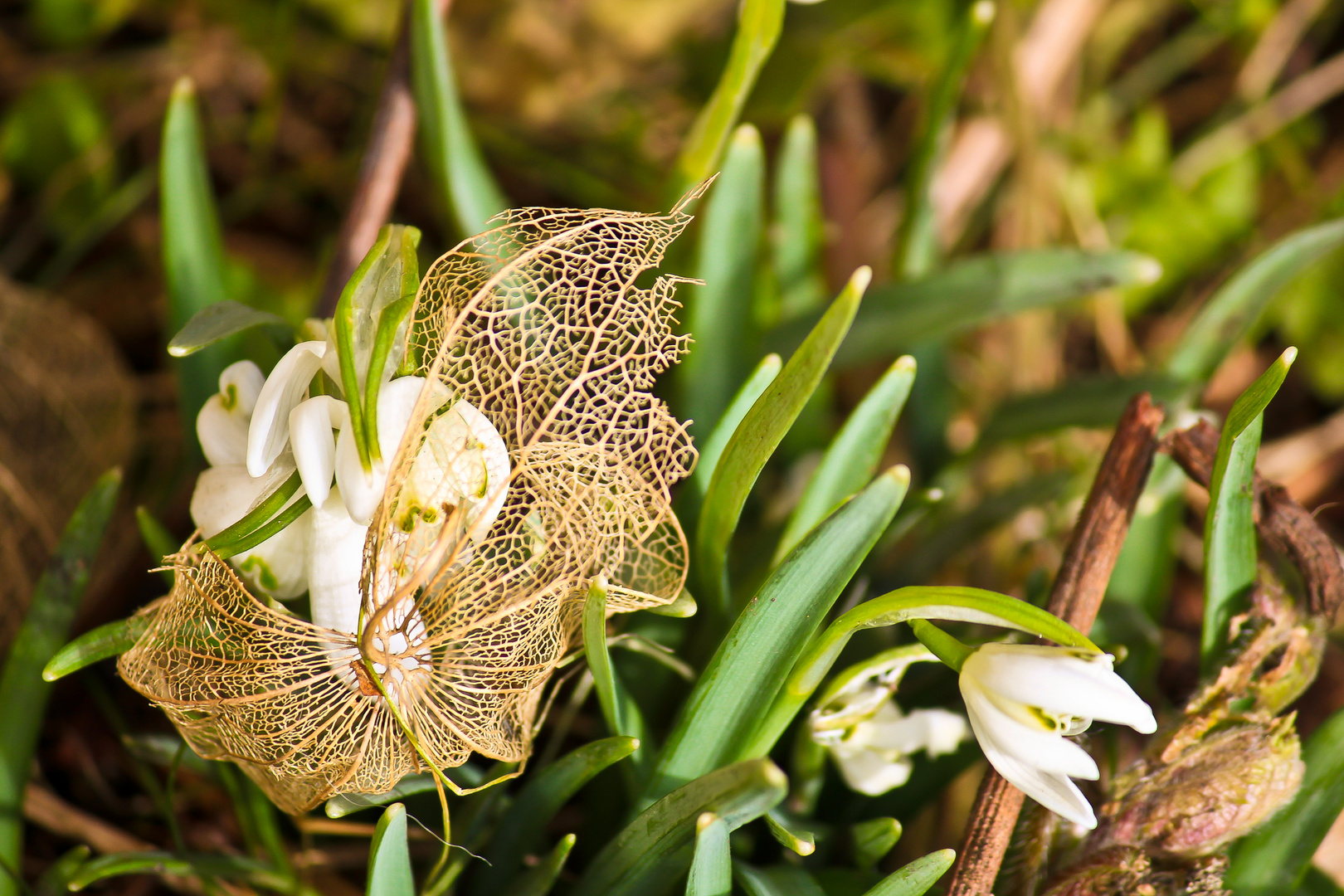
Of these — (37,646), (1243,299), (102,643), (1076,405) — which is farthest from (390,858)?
(1243,299)

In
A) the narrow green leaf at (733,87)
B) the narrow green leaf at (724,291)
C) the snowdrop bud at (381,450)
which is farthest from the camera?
the narrow green leaf at (724,291)

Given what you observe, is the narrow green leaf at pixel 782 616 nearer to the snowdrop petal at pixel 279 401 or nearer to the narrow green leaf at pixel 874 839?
the narrow green leaf at pixel 874 839

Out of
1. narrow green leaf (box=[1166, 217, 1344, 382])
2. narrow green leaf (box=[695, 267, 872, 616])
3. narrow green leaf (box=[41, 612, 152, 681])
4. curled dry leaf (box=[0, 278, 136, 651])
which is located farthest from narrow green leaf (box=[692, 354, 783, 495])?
curled dry leaf (box=[0, 278, 136, 651])

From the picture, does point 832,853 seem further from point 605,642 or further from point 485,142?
point 485,142

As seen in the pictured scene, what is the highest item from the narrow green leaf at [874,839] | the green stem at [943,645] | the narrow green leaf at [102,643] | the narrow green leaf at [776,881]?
the green stem at [943,645]

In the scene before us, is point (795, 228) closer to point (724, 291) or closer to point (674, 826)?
point (724, 291)

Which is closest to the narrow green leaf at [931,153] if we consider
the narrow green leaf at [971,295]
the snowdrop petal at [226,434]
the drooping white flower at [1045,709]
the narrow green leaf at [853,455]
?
the narrow green leaf at [971,295]
